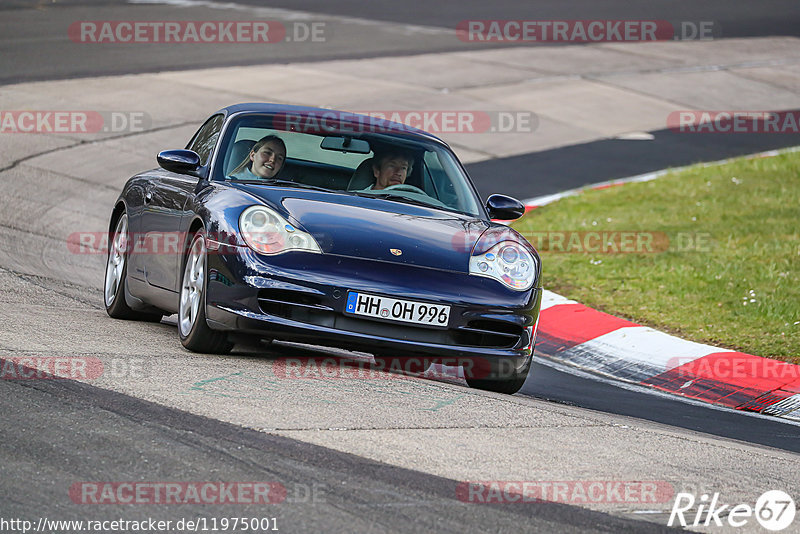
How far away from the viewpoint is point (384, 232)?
658cm

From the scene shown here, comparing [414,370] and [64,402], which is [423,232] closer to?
[414,370]

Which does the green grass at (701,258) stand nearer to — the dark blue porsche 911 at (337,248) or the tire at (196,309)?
the dark blue porsche 911 at (337,248)

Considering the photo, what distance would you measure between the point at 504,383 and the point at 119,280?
2.75 meters

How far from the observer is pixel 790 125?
64.6 feet

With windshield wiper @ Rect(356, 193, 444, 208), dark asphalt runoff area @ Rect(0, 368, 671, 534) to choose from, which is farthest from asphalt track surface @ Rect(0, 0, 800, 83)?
dark asphalt runoff area @ Rect(0, 368, 671, 534)

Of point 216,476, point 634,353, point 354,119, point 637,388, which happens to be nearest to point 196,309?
point 354,119

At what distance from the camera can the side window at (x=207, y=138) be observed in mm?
7762

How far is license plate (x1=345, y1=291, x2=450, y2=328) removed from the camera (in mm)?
6254

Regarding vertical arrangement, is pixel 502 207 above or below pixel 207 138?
below

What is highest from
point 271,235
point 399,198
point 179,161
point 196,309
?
point 179,161

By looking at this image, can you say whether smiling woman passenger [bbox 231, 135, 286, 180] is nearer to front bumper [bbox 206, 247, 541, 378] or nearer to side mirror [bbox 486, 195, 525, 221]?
front bumper [bbox 206, 247, 541, 378]

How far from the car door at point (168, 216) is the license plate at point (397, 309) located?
1320 mm

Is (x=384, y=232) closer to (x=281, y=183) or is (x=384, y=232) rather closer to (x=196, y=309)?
(x=281, y=183)

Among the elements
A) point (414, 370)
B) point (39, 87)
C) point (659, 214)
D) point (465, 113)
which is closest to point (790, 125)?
point (465, 113)
